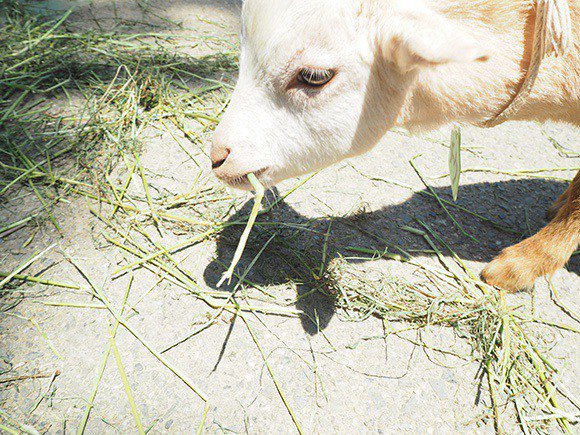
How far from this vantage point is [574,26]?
198 centimetres

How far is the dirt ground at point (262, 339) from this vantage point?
6.04ft

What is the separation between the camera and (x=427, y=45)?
5.04ft

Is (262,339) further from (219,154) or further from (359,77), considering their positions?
(359,77)

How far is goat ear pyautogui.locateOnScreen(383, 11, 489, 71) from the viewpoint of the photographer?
1483mm

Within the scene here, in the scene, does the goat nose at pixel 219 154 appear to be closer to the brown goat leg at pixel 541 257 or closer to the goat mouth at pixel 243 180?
the goat mouth at pixel 243 180

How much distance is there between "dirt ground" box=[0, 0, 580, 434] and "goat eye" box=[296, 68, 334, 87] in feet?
3.19

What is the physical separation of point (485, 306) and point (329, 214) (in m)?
0.98

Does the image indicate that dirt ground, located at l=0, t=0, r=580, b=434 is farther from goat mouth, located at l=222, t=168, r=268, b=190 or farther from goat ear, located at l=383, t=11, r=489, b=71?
goat ear, located at l=383, t=11, r=489, b=71

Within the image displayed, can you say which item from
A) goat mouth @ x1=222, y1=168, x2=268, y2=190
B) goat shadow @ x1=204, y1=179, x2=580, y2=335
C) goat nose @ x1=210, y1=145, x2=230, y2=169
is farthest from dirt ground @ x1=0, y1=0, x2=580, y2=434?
goat nose @ x1=210, y1=145, x2=230, y2=169

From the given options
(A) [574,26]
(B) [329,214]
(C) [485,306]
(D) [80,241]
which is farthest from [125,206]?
(A) [574,26]

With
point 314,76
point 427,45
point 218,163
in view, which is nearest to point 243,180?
point 218,163

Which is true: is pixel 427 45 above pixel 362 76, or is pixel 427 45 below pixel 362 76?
above

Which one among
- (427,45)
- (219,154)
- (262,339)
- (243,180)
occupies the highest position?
(427,45)

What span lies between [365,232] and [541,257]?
3.08ft
